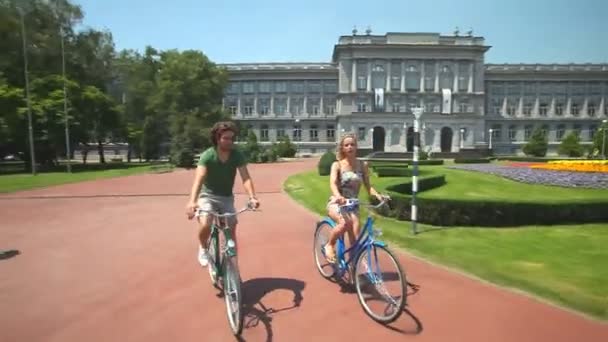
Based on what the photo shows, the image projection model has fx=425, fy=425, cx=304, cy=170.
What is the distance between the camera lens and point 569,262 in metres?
7.38

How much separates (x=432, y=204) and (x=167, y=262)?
21.7 ft

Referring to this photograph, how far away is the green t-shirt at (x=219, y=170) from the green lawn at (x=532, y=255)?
3.33 m

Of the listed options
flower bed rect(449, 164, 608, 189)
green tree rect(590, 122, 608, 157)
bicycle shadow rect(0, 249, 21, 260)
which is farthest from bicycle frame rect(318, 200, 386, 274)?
green tree rect(590, 122, 608, 157)

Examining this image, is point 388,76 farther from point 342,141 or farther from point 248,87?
point 342,141

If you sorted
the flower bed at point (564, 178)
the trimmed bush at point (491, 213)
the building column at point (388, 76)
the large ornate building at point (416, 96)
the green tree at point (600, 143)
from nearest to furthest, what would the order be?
1. the trimmed bush at point (491, 213)
2. the flower bed at point (564, 178)
3. the green tree at point (600, 143)
4. the large ornate building at point (416, 96)
5. the building column at point (388, 76)

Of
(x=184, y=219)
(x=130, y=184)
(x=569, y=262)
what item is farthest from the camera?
(x=130, y=184)

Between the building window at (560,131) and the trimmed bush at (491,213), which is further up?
the building window at (560,131)

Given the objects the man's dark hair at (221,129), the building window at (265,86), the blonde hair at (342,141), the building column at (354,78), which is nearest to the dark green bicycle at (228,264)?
the man's dark hair at (221,129)

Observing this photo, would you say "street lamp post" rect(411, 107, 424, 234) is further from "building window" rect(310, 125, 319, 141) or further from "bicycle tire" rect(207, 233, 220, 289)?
"building window" rect(310, 125, 319, 141)

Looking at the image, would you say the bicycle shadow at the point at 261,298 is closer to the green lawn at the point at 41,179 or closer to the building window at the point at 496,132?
the green lawn at the point at 41,179

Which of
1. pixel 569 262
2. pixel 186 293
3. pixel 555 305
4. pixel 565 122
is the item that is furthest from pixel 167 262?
pixel 565 122

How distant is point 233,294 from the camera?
4879 millimetres

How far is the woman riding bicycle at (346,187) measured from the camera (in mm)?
5871

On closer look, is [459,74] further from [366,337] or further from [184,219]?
[366,337]
